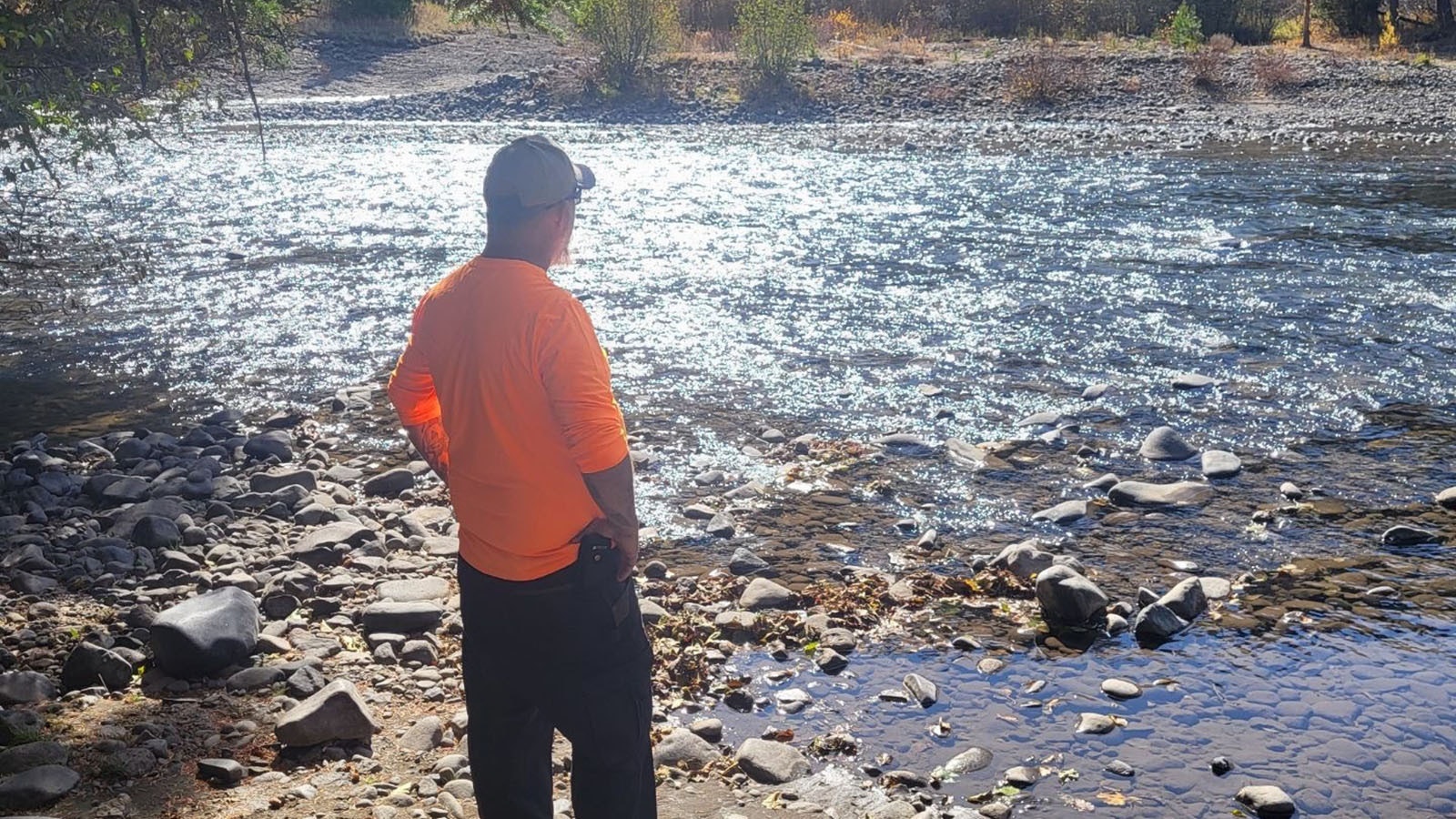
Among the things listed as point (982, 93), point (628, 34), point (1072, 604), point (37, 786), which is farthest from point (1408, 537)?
point (628, 34)

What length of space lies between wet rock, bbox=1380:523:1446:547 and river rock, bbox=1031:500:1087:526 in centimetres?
159

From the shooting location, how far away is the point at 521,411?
3.54 metres

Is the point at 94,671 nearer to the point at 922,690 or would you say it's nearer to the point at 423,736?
the point at 423,736

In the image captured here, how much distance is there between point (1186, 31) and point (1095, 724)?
117ft

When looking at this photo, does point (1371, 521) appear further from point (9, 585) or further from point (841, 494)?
point (9, 585)

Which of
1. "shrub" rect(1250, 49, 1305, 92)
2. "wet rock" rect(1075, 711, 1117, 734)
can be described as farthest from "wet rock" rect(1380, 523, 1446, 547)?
"shrub" rect(1250, 49, 1305, 92)

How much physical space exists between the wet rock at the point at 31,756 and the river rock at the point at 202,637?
0.77m

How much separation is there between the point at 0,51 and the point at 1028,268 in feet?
34.8

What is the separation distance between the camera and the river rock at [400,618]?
632 cm

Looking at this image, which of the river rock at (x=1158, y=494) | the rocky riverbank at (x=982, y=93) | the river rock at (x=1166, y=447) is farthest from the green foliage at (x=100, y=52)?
the rocky riverbank at (x=982, y=93)

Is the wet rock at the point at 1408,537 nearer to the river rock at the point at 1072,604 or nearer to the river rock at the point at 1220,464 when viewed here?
the river rock at the point at 1220,464

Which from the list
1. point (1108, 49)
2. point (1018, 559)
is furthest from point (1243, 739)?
point (1108, 49)

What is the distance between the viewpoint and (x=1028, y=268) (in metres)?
15.3

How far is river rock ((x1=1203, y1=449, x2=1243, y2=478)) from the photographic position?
28.1 feet
